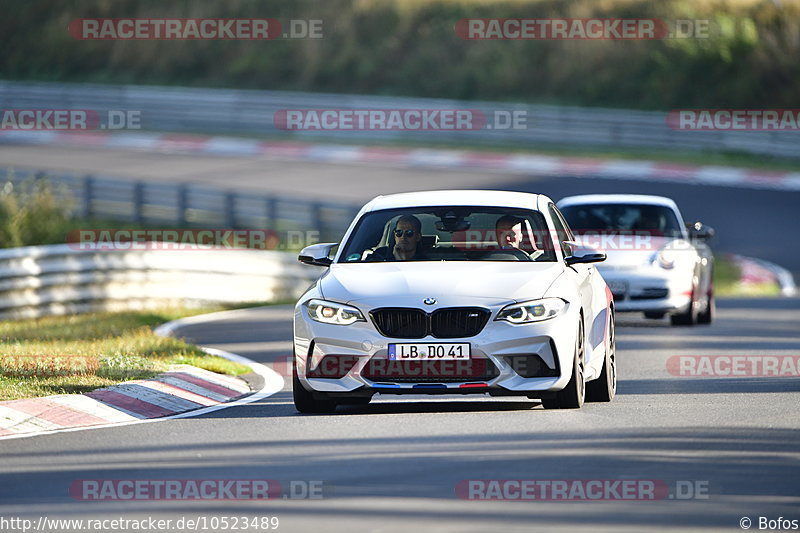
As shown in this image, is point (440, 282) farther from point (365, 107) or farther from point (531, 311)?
point (365, 107)

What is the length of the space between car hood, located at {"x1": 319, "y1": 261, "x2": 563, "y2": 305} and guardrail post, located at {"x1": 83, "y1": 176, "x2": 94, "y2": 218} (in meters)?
21.9

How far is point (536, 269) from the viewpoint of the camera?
11.5 metres

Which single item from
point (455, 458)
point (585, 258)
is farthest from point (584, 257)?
point (455, 458)

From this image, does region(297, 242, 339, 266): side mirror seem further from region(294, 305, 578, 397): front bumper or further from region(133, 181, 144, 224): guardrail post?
region(133, 181, 144, 224): guardrail post

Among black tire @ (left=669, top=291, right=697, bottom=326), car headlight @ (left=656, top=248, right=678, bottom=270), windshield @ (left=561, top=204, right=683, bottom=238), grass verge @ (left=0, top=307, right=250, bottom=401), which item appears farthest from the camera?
windshield @ (left=561, top=204, right=683, bottom=238)

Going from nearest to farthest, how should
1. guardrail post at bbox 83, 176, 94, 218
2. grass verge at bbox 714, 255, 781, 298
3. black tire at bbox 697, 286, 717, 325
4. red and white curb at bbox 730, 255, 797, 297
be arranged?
black tire at bbox 697, 286, 717, 325 < grass verge at bbox 714, 255, 781, 298 < red and white curb at bbox 730, 255, 797, 297 < guardrail post at bbox 83, 176, 94, 218

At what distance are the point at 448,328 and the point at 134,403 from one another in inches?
106

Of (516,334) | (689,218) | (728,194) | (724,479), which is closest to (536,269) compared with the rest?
(516,334)

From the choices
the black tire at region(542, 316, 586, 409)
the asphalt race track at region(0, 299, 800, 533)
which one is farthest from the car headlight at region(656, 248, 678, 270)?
the black tire at region(542, 316, 586, 409)

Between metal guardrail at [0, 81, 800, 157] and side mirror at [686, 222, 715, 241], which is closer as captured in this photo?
side mirror at [686, 222, 715, 241]

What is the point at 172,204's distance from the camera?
33000 mm

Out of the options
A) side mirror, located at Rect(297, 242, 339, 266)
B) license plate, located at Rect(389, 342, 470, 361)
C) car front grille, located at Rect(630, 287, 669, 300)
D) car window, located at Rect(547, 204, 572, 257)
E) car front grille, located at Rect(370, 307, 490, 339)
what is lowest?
car front grille, located at Rect(630, 287, 669, 300)

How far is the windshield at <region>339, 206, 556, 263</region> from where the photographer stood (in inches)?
467

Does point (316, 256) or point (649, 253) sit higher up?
point (316, 256)
